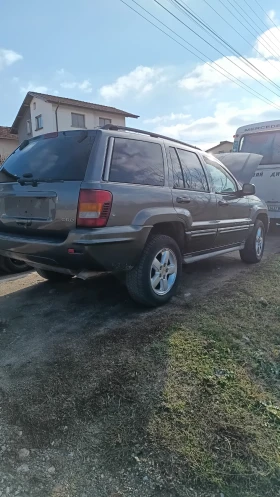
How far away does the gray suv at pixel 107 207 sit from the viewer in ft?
10.2

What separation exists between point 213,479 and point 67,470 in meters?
0.75

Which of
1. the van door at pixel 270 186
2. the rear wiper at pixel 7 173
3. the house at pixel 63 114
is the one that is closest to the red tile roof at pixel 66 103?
the house at pixel 63 114

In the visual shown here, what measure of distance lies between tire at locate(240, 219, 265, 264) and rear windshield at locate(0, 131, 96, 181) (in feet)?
12.0

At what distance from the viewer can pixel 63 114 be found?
2630 cm

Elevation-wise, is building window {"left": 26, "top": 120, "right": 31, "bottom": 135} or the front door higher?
building window {"left": 26, "top": 120, "right": 31, "bottom": 135}

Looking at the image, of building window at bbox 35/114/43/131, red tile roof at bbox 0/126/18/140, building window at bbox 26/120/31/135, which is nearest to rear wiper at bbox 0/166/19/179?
building window at bbox 35/114/43/131

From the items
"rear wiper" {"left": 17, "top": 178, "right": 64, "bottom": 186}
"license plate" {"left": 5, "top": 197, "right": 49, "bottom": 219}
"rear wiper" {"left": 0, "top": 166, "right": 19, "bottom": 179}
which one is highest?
"rear wiper" {"left": 0, "top": 166, "right": 19, "bottom": 179}

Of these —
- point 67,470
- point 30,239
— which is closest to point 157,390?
point 67,470

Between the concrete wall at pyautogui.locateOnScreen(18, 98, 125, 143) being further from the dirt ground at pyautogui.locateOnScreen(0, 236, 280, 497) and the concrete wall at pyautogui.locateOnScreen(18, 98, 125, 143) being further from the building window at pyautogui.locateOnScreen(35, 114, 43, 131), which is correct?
the dirt ground at pyautogui.locateOnScreen(0, 236, 280, 497)

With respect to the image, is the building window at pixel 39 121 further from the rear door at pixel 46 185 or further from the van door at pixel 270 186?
the rear door at pixel 46 185

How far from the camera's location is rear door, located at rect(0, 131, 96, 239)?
3.14m

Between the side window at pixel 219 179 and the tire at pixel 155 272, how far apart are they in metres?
1.50

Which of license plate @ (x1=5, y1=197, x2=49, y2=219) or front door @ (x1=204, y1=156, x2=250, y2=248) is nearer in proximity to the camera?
license plate @ (x1=5, y1=197, x2=49, y2=219)

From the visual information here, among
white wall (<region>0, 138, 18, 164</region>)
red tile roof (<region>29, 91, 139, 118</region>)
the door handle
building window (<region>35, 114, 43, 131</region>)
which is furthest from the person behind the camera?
white wall (<region>0, 138, 18, 164</region>)
